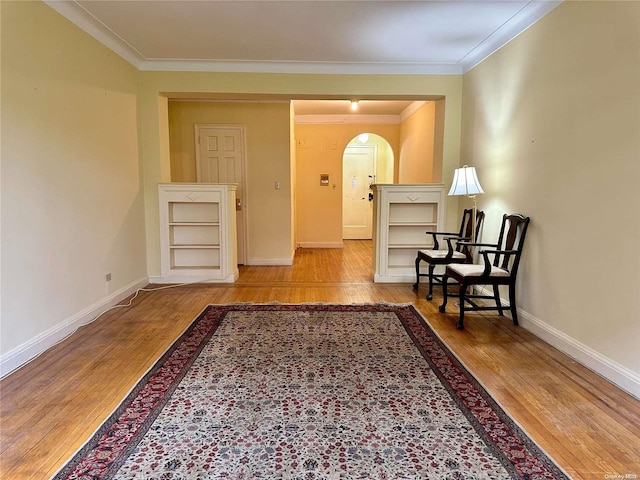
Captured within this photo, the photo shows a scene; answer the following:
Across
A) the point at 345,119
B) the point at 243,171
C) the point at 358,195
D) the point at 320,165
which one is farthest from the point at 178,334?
the point at 358,195

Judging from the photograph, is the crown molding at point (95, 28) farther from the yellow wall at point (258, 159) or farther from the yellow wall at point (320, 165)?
the yellow wall at point (320, 165)

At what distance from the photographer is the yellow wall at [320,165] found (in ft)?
24.7

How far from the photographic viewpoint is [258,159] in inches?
226

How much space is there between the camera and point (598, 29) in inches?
91.0

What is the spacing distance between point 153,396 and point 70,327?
1408 millimetres

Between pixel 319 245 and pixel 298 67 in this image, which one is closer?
pixel 298 67

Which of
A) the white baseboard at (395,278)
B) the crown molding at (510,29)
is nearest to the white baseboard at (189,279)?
→ the white baseboard at (395,278)

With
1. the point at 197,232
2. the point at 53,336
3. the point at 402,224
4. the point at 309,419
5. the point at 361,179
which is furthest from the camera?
the point at 361,179

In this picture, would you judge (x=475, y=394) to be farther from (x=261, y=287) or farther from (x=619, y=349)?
(x=261, y=287)

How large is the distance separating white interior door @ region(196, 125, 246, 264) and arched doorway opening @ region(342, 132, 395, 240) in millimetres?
3712

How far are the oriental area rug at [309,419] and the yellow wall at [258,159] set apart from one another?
10.2 ft

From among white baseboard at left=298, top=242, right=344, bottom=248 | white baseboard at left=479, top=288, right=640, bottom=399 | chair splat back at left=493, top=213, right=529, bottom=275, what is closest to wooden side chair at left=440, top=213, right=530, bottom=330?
chair splat back at left=493, top=213, right=529, bottom=275

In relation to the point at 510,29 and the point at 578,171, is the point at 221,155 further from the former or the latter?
the point at 578,171

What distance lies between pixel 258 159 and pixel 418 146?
2.67 metres
